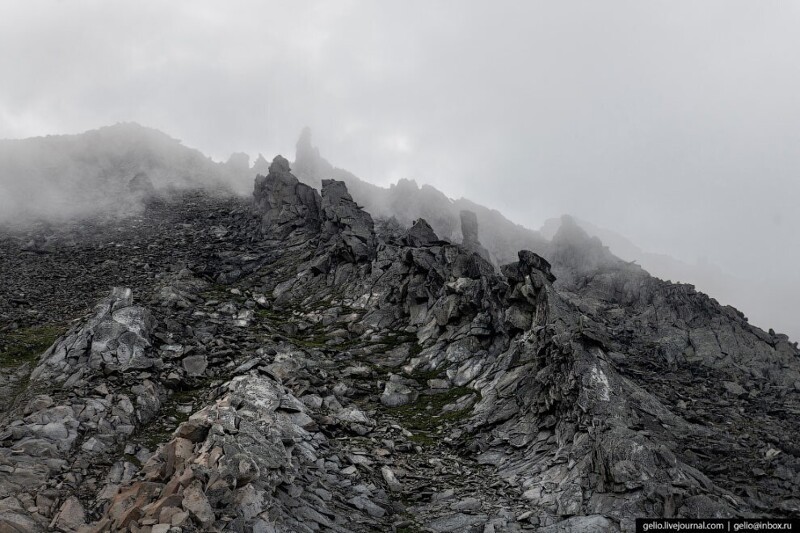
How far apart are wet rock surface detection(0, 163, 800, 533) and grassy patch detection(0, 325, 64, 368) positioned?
9.8 inches

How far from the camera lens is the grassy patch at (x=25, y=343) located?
38875mm

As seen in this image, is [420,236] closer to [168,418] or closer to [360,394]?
[360,394]

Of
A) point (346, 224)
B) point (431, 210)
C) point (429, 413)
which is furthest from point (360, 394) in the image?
point (431, 210)

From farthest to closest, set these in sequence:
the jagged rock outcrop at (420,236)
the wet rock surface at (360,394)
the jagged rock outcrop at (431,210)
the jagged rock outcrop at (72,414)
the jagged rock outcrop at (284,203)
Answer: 1. the jagged rock outcrop at (431,210)
2. the jagged rock outcrop at (284,203)
3. the jagged rock outcrop at (420,236)
4. the wet rock surface at (360,394)
5. the jagged rock outcrop at (72,414)

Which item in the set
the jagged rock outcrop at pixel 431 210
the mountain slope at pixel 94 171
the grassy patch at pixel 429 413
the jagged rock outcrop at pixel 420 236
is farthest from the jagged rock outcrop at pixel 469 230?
the grassy patch at pixel 429 413

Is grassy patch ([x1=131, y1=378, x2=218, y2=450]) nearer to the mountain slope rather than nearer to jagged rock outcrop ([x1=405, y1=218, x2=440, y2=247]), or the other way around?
jagged rock outcrop ([x1=405, y1=218, x2=440, y2=247])

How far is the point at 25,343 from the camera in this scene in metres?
41.6

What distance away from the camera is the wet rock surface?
2536 cm

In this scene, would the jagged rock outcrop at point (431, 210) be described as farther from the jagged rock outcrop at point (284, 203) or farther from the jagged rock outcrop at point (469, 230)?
the jagged rock outcrop at point (284, 203)

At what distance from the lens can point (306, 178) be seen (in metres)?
116

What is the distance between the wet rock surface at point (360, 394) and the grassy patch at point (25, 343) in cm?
25

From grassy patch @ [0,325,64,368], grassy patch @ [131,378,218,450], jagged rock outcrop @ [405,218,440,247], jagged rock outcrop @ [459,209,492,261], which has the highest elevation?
jagged rock outcrop @ [459,209,492,261]

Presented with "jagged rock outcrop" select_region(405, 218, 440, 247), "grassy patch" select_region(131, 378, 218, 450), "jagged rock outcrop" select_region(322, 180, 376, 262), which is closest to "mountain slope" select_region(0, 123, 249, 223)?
"jagged rock outcrop" select_region(322, 180, 376, 262)

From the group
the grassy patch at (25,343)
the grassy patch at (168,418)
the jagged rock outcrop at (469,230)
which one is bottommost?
the grassy patch at (168,418)
